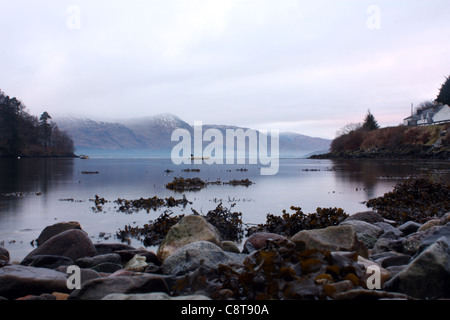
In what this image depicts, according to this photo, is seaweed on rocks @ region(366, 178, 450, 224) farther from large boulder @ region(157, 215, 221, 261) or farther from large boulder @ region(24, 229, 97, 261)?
large boulder @ region(24, 229, 97, 261)

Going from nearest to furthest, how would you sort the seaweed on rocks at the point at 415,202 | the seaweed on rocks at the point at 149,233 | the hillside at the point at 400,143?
the seaweed on rocks at the point at 149,233, the seaweed on rocks at the point at 415,202, the hillside at the point at 400,143

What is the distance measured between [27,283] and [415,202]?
12732 mm

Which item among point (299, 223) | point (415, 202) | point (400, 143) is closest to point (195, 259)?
point (299, 223)

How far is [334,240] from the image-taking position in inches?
219

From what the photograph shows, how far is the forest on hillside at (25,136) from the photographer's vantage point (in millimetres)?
92000

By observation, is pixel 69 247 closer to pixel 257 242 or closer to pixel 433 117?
pixel 257 242

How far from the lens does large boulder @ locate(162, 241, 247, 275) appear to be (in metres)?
5.06

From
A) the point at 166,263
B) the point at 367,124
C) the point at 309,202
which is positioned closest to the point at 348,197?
the point at 309,202

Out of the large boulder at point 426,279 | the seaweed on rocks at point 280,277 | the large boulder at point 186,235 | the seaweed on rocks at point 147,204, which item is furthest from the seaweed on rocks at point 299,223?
the seaweed on rocks at point 147,204

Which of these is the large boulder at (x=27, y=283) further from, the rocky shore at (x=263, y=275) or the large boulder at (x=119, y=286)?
the large boulder at (x=119, y=286)

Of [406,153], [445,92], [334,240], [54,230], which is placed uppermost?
[445,92]

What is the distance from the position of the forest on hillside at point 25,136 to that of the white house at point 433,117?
327 ft

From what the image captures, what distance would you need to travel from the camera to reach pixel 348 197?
55.7 ft
